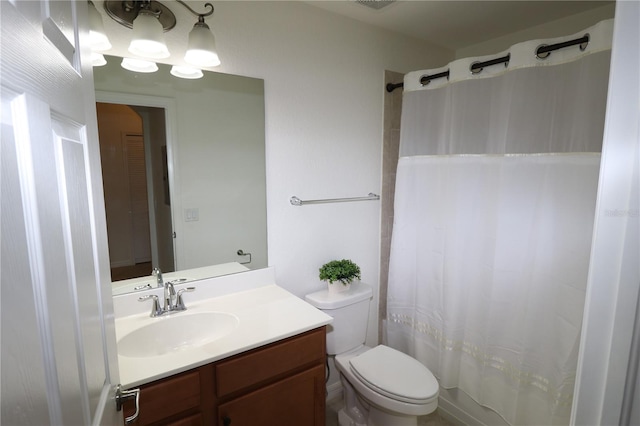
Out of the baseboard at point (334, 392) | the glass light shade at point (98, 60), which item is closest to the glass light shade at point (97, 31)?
the glass light shade at point (98, 60)

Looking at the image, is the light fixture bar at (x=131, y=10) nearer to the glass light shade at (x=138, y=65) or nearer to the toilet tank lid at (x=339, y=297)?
the glass light shade at (x=138, y=65)

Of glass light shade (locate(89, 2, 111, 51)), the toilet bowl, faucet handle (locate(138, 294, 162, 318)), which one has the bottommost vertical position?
the toilet bowl

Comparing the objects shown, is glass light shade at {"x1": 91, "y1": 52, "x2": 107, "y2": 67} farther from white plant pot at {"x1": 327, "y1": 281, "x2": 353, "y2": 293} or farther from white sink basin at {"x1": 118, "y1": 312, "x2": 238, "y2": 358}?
white plant pot at {"x1": 327, "y1": 281, "x2": 353, "y2": 293}

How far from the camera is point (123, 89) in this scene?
1438mm

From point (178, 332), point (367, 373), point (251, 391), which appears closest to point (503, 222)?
point (367, 373)

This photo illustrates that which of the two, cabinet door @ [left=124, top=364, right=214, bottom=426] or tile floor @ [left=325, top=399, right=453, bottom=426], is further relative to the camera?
tile floor @ [left=325, top=399, right=453, bottom=426]

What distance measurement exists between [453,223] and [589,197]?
2.10ft

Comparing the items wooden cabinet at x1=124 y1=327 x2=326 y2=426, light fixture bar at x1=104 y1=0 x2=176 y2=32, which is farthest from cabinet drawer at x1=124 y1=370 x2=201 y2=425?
light fixture bar at x1=104 y1=0 x2=176 y2=32

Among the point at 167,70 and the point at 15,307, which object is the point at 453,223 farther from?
the point at 15,307

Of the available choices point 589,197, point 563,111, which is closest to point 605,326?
point 589,197

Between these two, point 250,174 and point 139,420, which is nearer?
point 139,420

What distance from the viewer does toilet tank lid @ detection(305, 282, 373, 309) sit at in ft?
6.11

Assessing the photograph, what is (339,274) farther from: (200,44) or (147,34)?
(147,34)

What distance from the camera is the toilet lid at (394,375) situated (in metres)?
1.57
